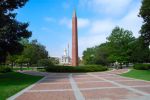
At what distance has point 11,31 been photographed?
107ft

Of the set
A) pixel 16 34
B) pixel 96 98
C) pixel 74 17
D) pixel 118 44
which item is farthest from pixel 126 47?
pixel 96 98

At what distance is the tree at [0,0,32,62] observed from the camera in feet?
103

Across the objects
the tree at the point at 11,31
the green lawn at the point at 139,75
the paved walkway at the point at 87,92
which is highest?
the tree at the point at 11,31

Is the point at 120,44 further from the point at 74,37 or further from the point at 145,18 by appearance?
the point at 145,18

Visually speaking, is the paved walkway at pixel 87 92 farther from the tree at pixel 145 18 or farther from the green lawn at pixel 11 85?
the tree at pixel 145 18

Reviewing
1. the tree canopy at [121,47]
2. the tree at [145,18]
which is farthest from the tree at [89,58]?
the tree at [145,18]

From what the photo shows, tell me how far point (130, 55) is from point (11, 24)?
48475 millimetres

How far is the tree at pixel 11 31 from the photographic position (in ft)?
103

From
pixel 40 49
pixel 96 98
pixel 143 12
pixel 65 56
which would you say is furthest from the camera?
pixel 65 56

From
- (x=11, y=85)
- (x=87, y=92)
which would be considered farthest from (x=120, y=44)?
(x=87, y=92)

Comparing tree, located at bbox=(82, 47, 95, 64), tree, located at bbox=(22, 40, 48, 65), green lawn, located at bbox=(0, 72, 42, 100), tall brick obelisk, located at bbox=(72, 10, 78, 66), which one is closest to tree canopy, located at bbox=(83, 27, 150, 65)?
tree, located at bbox=(82, 47, 95, 64)

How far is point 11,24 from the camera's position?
3244 cm

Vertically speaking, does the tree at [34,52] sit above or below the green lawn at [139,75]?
above

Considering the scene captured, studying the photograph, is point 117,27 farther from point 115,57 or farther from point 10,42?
point 10,42
